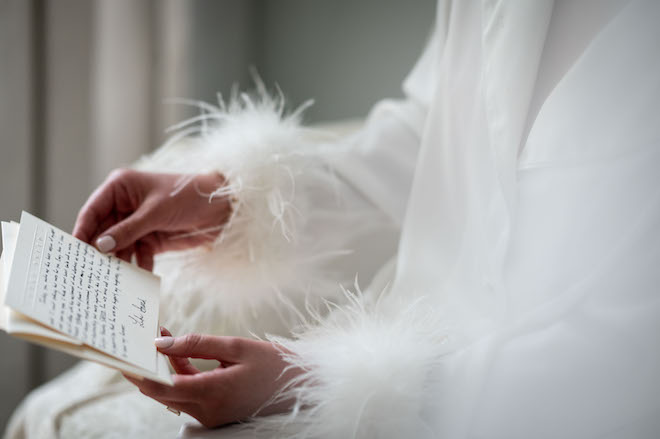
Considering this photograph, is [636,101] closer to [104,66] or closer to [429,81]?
[429,81]

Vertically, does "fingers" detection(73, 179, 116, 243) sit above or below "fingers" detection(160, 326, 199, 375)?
above

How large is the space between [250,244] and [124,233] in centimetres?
15

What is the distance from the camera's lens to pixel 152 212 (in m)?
0.60

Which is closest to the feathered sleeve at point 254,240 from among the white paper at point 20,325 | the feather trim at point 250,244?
the feather trim at point 250,244

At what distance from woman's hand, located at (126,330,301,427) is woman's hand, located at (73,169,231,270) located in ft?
0.59

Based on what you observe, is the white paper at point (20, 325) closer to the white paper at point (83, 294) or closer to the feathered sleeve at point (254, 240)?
the white paper at point (83, 294)

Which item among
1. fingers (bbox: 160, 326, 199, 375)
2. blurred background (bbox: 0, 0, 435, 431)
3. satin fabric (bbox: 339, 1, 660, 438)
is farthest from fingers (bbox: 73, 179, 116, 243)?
blurred background (bbox: 0, 0, 435, 431)

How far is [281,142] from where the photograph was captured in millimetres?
653

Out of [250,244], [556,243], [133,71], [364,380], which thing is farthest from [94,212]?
[133,71]

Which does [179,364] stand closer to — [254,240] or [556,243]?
[254,240]

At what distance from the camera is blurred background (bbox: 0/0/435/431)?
1.06 metres

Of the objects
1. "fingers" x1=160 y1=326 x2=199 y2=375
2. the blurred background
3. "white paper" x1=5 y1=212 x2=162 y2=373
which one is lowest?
"fingers" x1=160 y1=326 x2=199 y2=375

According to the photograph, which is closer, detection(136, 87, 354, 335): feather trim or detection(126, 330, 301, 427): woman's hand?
detection(126, 330, 301, 427): woman's hand

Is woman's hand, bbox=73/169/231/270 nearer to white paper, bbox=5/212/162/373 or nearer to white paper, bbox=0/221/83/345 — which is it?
white paper, bbox=5/212/162/373
